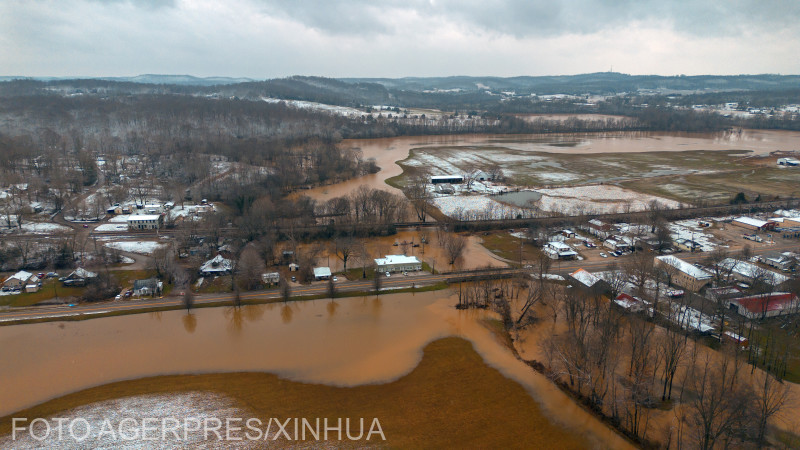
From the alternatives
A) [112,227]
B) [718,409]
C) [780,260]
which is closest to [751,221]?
[780,260]

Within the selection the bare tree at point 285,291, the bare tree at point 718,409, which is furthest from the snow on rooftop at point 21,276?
the bare tree at point 718,409

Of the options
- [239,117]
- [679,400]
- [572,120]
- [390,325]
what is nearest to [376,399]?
[390,325]

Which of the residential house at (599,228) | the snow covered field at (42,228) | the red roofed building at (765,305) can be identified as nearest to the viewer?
the red roofed building at (765,305)

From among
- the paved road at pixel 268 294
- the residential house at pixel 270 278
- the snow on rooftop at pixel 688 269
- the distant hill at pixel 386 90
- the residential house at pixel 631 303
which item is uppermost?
the distant hill at pixel 386 90

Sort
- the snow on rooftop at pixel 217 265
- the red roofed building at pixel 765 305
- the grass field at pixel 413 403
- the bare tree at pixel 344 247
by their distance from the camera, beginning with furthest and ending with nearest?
the bare tree at pixel 344 247 < the snow on rooftop at pixel 217 265 < the red roofed building at pixel 765 305 < the grass field at pixel 413 403

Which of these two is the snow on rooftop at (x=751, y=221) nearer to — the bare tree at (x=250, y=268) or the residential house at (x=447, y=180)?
the residential house at (x=447, y=180)

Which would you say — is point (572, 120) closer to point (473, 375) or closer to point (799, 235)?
point (799, 235)

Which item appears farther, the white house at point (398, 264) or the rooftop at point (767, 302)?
the white house at point (398, 264)
